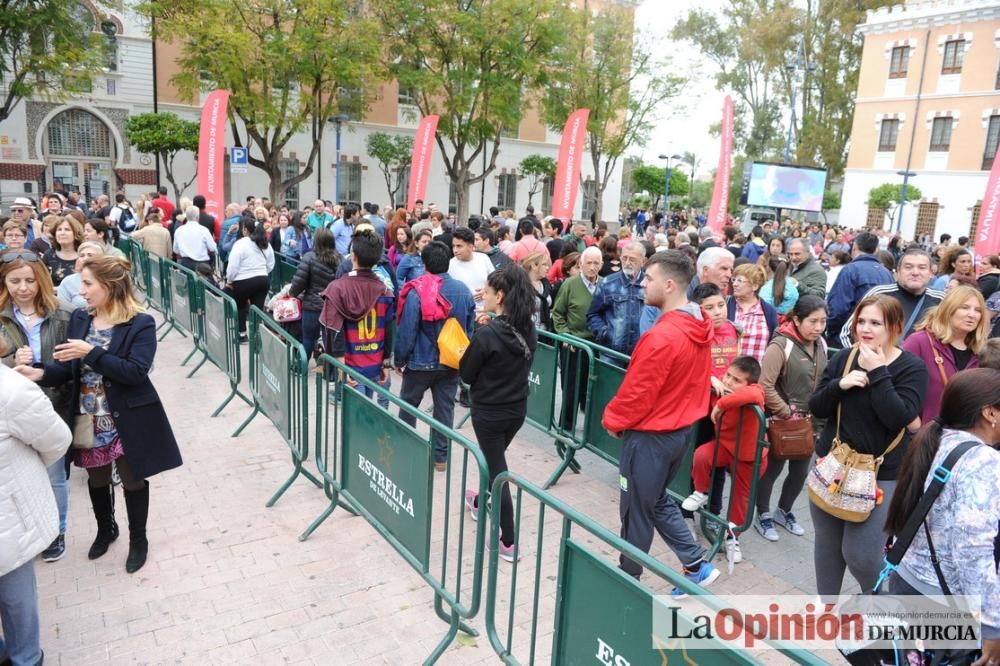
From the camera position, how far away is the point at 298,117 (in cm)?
2584

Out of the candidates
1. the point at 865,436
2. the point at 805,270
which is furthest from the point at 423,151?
the point at 865,436

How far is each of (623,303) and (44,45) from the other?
24.1m

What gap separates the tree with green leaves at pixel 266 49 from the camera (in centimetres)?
2314

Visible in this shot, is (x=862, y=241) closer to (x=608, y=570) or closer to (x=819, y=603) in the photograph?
(x=819, y=603)

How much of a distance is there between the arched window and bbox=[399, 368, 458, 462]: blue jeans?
1123 inches

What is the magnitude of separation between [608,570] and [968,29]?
Result: 1718 inches

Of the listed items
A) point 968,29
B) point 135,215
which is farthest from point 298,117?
point 968,29

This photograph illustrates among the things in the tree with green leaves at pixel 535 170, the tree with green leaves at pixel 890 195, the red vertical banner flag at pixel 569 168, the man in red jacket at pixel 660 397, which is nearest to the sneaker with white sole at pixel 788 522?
the man in red jacket at pixel 660 397

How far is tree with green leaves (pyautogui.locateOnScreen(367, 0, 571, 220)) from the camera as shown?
26250mm

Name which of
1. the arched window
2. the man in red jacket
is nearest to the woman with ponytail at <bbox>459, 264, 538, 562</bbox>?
the man in red jacket

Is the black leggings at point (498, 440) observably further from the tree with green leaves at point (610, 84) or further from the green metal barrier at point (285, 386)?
the tree with green leaves at point (610, 84)

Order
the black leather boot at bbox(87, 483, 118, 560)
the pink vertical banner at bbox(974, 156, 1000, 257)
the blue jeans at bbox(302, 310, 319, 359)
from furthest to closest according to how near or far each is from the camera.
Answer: the pink vertical banner at bbox(974, 156, 1000, 257) → the blue jeans at bbox(302, 310, 319, 359) → the black leather boot at bbox(87, 483, 118, 560)

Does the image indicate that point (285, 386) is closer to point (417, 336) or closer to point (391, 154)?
point (417, 336)

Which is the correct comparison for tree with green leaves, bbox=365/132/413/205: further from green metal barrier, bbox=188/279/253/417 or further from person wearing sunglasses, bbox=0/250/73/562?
person wearing sunglasses, bbox=0/250/73/562
